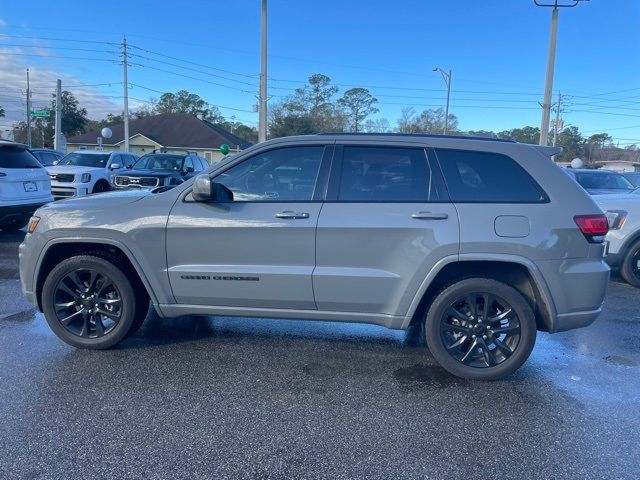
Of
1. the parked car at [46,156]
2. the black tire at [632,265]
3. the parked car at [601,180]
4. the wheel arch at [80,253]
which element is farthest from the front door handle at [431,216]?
the parked car at [46,156]

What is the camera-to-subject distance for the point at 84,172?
45.8 feet

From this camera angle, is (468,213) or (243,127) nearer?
(468,213)

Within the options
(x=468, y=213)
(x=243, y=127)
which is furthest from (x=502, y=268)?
(x=243, y=127)

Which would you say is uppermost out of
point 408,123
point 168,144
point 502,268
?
point 408,123

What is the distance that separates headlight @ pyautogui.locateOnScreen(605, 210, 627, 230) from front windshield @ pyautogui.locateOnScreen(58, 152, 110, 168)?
1421 centimetres

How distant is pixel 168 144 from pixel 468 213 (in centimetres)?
4594

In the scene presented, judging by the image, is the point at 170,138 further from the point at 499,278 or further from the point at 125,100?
the point at 499,278

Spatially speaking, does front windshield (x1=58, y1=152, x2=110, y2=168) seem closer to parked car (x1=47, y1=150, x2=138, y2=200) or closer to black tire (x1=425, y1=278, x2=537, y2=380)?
parked car (x1=47, y1=150, x2=138, y2=200)

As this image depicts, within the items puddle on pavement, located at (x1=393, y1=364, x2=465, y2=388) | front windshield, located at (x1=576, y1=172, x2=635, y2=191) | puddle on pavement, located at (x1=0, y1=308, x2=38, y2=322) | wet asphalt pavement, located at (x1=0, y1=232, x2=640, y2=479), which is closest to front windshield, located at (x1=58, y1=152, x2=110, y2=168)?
puddle on pavement, located at (x1=0, y1=308, x2=38, y2=322)

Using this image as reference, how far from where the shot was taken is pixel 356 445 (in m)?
2.96

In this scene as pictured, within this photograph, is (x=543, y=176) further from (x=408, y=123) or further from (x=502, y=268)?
(x=408, y=123)

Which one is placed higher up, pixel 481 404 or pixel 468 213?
pixel 468 213

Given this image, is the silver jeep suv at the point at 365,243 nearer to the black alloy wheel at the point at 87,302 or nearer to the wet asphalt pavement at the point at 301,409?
the black alloy wheel at the point at 87,302

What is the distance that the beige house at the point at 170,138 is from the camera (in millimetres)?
44812
